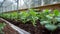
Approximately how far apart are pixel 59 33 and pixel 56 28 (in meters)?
0.04

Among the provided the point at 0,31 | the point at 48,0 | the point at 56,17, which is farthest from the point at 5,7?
the point at 56,17

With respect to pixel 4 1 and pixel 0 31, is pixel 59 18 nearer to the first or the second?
pixel 0 31

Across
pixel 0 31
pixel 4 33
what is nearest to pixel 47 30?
pixel 0 31

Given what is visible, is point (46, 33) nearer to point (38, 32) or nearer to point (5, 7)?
point (38, 32)

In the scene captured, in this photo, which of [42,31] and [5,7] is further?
[5,7]

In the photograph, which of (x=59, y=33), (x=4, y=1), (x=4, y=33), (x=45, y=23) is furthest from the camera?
(x=4, y=1)

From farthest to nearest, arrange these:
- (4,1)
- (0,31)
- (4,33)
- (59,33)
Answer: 1. (4,1)
2. (4,33)
3. (0,31)
4. (59,33)

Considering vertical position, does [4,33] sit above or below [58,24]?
below

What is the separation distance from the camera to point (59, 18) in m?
1.23

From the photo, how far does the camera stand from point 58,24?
118 centimetres

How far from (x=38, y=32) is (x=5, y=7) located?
428 inches

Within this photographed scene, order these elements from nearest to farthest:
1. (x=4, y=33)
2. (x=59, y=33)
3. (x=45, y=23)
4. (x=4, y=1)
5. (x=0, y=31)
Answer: (x=59, y=33)
(x=45, y=23)
(x=0, y=31)
(x=4, y=33)
(x=4, y=1)

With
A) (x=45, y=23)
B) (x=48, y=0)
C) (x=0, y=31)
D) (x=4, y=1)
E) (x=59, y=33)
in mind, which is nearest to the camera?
(x=59, y=33)

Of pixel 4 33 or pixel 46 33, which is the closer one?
pixel 46 33
